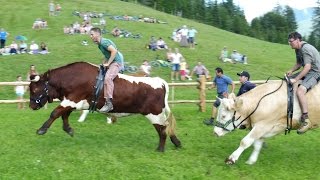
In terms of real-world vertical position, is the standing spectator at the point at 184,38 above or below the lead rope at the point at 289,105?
above

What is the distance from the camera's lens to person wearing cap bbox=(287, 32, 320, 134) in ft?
29.5

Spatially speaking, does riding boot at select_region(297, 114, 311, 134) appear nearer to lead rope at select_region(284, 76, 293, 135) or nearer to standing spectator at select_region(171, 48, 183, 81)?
lead rope at select_region(284, 76, 293, 135)

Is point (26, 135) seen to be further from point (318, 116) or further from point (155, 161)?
point (318, 116)

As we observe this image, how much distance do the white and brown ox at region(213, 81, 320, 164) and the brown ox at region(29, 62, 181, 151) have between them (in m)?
1.34

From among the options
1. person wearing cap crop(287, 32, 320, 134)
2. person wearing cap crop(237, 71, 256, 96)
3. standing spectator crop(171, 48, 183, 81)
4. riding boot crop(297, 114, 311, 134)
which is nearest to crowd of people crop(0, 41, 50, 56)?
standing spectator crop(171, 48, 183, 81)

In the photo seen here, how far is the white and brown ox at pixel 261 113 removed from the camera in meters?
9.05

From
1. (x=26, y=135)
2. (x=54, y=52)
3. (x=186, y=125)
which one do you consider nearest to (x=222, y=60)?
(x=54, y=52)

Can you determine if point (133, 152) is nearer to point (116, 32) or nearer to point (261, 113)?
point (261, 113)

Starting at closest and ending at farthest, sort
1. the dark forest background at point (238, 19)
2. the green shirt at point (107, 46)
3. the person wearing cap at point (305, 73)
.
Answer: the person wearing cap at point (305, 73), the green shirt at point (107, 46), the dark forest background at point (238, 19)

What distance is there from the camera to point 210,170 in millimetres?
8812

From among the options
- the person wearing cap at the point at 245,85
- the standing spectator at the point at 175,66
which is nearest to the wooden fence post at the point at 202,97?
the person wearing cap at the point at 245,85

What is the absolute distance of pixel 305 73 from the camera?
9.03m

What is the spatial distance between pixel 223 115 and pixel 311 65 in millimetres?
2032

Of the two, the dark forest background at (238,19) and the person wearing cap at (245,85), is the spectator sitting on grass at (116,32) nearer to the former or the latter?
the person wearing cap at (245,85)
